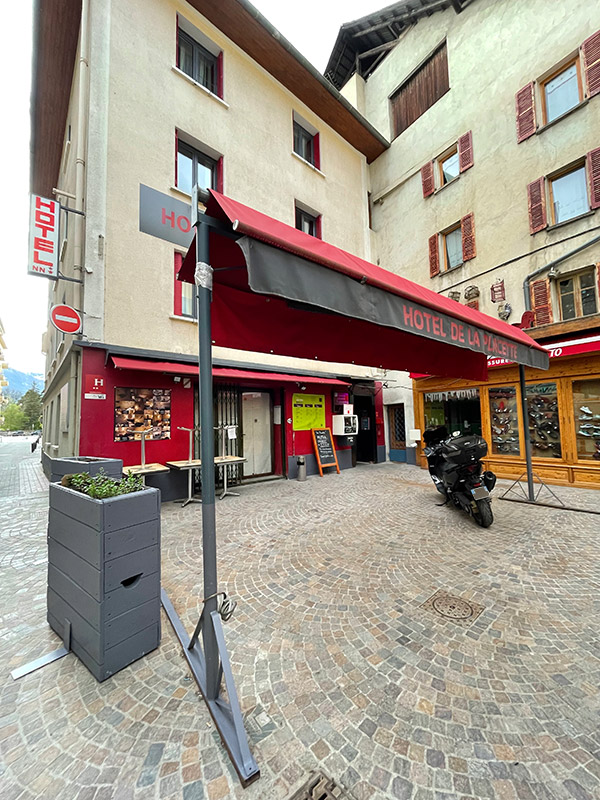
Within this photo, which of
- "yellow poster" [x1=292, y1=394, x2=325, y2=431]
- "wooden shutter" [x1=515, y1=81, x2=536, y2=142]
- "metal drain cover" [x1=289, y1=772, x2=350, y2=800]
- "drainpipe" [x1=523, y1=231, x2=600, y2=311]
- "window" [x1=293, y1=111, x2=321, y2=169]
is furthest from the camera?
"window" [x1=293, y1=111, x2=321, y2=169]

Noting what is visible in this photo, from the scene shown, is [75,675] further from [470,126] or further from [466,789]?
[470,126]

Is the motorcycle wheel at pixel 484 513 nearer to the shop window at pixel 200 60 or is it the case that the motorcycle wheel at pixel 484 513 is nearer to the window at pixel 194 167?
the window at pixel 194 167

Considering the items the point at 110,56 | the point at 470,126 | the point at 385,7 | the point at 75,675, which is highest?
the point at 385,7

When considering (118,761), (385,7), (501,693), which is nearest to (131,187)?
(118,761)

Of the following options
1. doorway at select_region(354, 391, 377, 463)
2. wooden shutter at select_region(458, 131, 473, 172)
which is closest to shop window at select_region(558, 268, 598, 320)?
wooden shutter at select_region(458, 131, 473, 172)

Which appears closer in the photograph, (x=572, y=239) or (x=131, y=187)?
(x=131, y=187)

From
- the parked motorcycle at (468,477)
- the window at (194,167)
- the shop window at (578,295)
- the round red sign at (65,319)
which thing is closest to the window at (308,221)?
the window at (194,167)

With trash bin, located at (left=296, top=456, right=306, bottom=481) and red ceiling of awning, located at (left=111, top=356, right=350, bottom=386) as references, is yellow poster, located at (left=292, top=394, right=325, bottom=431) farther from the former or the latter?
trash bin, located at (left=296, top=456, right=306, bottom=481)

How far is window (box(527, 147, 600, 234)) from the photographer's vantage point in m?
7.64

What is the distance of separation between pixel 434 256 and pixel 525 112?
4095 mm

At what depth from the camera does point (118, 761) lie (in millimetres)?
1591

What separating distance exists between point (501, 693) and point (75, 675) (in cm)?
278

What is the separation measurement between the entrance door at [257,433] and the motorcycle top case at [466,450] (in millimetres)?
5382

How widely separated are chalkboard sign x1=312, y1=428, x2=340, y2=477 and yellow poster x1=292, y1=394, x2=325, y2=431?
23 centimetres
